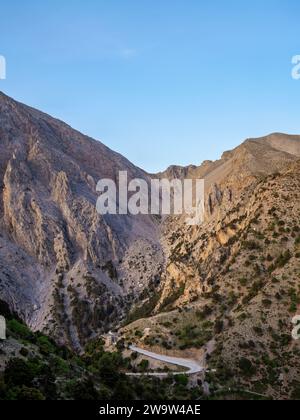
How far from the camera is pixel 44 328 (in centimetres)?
10200

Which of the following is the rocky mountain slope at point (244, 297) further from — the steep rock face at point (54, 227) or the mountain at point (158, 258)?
the steep rock face at point (54, 227)

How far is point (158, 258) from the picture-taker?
420 ft

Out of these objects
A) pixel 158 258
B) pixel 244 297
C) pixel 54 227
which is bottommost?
pixel 244 297

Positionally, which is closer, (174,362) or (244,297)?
(174,362)

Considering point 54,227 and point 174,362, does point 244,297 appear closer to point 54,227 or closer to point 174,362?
point 174,362

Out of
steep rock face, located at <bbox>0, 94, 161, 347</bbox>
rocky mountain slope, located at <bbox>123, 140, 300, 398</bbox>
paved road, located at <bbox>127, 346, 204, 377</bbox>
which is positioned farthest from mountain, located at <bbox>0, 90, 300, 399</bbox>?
paved road, located at <bbox>127, 346, 204, 377</bbox>

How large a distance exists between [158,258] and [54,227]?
950 inches

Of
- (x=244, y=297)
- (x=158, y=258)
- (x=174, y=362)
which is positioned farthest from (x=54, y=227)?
(x=174, y=362)

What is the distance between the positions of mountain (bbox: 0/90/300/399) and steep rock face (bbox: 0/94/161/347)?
300mm

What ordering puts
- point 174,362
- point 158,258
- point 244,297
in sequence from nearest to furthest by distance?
point 174,362, point 244,297, point 158,258

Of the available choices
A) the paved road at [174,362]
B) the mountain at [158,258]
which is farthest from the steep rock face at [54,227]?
the paved road at [174,362]

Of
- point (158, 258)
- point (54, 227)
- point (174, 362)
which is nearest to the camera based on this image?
point (174, 362)

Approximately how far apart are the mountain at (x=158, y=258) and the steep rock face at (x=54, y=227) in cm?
30

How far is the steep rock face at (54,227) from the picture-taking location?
111125 mm
